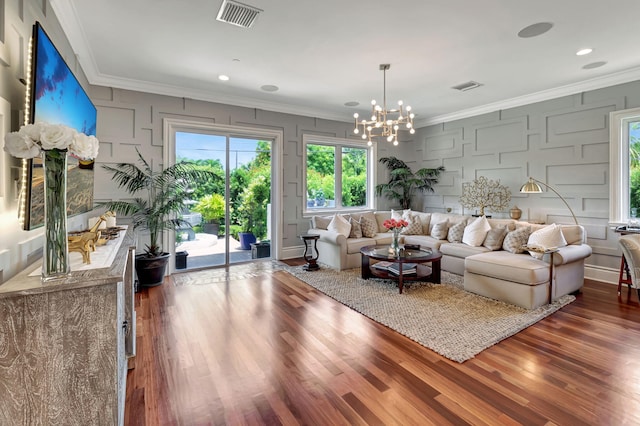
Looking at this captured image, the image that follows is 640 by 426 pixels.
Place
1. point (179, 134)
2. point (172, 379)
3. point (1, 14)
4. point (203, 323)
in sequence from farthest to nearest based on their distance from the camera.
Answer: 1. point (179, 134)
2. point (203, 323)
3. point (172, 379)
4. point (1, 14)

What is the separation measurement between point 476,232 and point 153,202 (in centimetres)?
483

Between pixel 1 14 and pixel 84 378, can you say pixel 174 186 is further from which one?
pixel 84 378

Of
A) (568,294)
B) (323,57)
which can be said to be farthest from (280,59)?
(568,294)

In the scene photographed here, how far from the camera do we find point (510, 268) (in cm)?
339

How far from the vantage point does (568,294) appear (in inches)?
148

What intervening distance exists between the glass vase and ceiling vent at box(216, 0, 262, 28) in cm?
198

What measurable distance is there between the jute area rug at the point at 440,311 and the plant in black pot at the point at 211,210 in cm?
191

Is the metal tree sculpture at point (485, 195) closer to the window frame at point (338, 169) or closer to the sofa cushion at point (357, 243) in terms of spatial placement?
the window frame at point (338, 169)

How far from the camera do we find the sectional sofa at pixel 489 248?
3373mm

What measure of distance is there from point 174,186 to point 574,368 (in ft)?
15.6

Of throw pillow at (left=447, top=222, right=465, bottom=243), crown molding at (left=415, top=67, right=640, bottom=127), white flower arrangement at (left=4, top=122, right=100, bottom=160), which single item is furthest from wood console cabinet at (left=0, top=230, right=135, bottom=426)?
crown molding at (left=415, top=67, right=640, bottom=127)

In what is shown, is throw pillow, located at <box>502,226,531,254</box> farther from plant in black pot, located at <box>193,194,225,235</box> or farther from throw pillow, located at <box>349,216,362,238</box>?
plant in black pot, located at <box>193,194,225,235</box>

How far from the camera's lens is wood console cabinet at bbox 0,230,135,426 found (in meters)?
1.21

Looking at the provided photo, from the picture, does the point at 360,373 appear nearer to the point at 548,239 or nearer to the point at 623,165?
the point at 548,239
